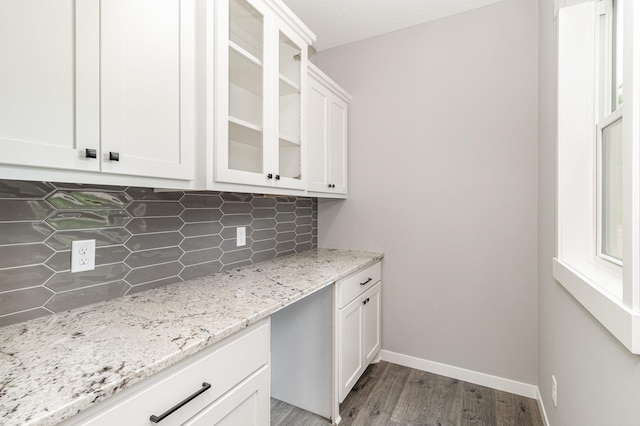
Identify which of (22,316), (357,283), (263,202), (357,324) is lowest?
(357,324)

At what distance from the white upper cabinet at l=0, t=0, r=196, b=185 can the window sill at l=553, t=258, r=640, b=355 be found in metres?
1.40

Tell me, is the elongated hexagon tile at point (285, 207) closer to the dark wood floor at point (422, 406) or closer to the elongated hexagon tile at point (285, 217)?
the elongated hexagon tile at point (285, 217)

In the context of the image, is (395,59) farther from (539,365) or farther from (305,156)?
(539,365)

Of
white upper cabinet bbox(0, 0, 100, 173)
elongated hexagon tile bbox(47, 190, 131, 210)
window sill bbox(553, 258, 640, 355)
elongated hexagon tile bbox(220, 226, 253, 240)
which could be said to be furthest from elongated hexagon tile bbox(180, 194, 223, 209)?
window sill bbox(553, 258, 640, 355)

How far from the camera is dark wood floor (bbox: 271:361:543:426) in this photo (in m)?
1.73

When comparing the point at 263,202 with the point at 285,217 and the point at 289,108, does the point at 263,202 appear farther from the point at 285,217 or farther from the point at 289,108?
the point at 289,108

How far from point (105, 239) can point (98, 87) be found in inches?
23.5

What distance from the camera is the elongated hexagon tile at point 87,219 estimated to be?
106 cm

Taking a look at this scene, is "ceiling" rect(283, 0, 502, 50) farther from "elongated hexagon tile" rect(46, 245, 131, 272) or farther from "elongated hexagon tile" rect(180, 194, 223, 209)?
"elongated hexagon tile" rect(46, 245, 131, 272)

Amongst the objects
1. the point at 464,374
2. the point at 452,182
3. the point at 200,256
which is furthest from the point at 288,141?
the point at 464,374

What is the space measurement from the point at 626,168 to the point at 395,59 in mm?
1967

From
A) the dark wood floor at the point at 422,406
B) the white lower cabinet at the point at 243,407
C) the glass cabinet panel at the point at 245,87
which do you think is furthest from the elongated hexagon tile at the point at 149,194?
the dark wood floor at the point at 422,406

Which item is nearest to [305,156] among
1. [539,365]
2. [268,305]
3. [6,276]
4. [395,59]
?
[268,305]

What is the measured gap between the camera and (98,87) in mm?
892
